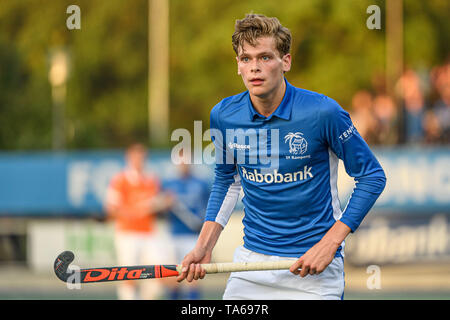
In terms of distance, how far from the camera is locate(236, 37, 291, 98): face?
4.50 m

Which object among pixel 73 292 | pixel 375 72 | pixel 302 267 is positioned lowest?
pixel 73 292

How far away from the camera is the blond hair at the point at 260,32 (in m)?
4.52

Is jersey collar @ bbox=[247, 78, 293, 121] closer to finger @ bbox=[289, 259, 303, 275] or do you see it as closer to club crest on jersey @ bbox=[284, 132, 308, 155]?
club crest on jersey @ bbox=[284, 132, 308, 155]

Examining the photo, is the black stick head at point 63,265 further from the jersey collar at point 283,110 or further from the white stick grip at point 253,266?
the jersey collar at point 283,110

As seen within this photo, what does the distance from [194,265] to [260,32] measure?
140cm

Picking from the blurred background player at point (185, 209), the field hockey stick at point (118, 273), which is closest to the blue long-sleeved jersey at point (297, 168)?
the field hockey stick at point (118, 273)

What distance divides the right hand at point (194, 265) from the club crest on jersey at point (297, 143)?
0.83 metres

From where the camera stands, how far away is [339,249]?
4668 mm

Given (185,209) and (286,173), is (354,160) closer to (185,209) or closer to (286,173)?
(286,173)

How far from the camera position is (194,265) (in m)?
4.74

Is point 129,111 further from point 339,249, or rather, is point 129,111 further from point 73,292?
point 339,249

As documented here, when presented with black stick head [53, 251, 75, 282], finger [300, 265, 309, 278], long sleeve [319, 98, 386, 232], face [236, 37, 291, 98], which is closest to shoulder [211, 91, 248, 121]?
face [236, 37, 291, 98]
